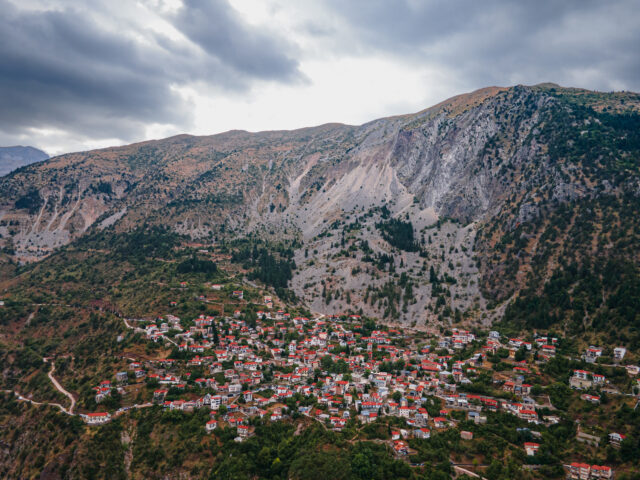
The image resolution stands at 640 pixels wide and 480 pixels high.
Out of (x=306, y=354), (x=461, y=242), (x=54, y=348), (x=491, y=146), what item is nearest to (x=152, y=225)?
(x=54, y=348)

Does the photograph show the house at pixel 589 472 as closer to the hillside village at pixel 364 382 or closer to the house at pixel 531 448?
the hillside village at pixel 364 382

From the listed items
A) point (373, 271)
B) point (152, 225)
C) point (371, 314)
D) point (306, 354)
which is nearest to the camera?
point (306, 354)

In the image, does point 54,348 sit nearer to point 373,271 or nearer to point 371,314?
point 371,314

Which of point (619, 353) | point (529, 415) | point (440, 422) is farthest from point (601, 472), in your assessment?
point (619, 353)

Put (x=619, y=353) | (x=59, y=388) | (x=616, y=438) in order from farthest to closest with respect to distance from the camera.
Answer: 1. (x=59, y=388)
2. (x=619, y=353)
3. (x=616, y=438)

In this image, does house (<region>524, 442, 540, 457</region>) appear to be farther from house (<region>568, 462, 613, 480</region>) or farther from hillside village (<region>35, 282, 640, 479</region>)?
house (<region>568, 462, 613, 480</region>)

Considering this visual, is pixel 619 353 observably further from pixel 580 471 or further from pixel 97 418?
pixel 97 418

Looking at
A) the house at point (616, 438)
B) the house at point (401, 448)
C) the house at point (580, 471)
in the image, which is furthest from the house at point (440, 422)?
the house at point (616, 438)
